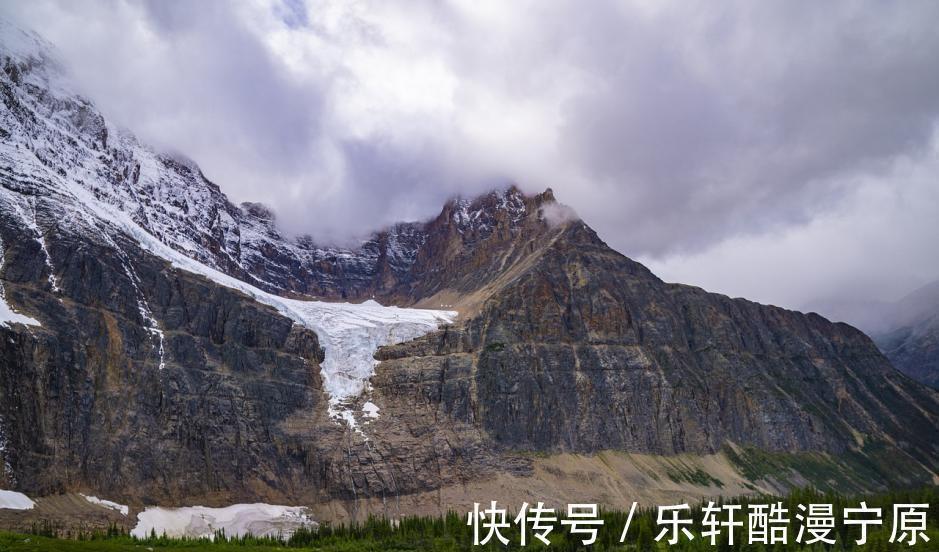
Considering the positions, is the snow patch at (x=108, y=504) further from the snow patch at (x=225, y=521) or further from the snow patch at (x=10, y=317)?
the snow patch at (x=10, y=317)

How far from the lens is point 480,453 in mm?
182500

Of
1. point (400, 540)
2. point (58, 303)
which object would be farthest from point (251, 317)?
point (400, 540)

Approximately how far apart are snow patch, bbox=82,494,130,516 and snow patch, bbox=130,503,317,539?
2.55 metres

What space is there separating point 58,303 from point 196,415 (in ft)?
111

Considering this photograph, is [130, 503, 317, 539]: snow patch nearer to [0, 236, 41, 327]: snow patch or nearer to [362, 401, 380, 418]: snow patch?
[362, 401, 380, 418]: snow patch

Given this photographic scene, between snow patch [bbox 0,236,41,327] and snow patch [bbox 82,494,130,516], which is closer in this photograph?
snow patch [bbox 82,494,130,516]

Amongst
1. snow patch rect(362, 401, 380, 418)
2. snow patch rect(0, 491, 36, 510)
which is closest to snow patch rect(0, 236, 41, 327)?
snow patch rect(0, 491, 36, 510)

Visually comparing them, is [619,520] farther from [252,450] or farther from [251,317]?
[251,317]

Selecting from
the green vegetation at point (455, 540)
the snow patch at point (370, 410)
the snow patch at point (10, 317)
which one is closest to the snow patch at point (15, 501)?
the green vegetation at point (455, 540)

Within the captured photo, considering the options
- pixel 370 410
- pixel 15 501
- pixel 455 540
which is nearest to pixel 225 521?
pixel 15 501

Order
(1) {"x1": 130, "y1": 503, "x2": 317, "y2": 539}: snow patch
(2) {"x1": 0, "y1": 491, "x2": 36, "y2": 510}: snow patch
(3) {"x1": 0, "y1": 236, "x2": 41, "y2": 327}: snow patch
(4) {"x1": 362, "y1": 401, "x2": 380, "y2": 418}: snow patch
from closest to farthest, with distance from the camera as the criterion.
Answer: (2) {"x1": 0, "y1": 491, "x2": 36, "y2": 510}: snow patch, (1) {"x1": 130, "y1": 503, "x2": 317, "y2": 539}: snow patch, (3) {"x1": 0, "y1": 236, "x2": 41, "y2": 327}: snow patch, (4) {"x1": 362, "y1": 401, "x2": 380, "y2": 418}: snow patch

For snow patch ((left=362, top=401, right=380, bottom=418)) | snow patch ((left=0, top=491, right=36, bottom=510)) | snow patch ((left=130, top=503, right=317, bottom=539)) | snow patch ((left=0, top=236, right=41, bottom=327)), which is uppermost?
snow patch ((left=0, top=236, right=41, bottom=327))

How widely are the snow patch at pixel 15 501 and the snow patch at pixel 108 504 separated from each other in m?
11.6

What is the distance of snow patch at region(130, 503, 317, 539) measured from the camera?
131000 mm
